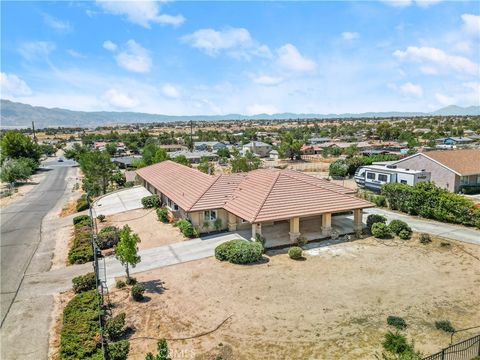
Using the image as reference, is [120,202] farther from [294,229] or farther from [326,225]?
[326,225]

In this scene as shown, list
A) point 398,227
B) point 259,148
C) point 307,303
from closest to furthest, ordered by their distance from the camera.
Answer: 1. point 307,303
2. point 398,227
3. point 259,148

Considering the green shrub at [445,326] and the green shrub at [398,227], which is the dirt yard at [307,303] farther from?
the green shrub at [398,227]

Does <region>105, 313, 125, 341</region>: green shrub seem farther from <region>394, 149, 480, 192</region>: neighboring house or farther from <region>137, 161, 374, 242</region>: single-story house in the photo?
<region>394, 149, 480, 192</region>: neighboring house

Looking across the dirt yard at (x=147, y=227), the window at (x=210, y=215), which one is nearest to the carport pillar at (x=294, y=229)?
the window at (x=210, y=215)

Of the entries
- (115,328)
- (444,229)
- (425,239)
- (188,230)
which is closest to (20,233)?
(188,230)

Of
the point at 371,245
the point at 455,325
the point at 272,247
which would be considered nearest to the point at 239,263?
the point at 272,247
